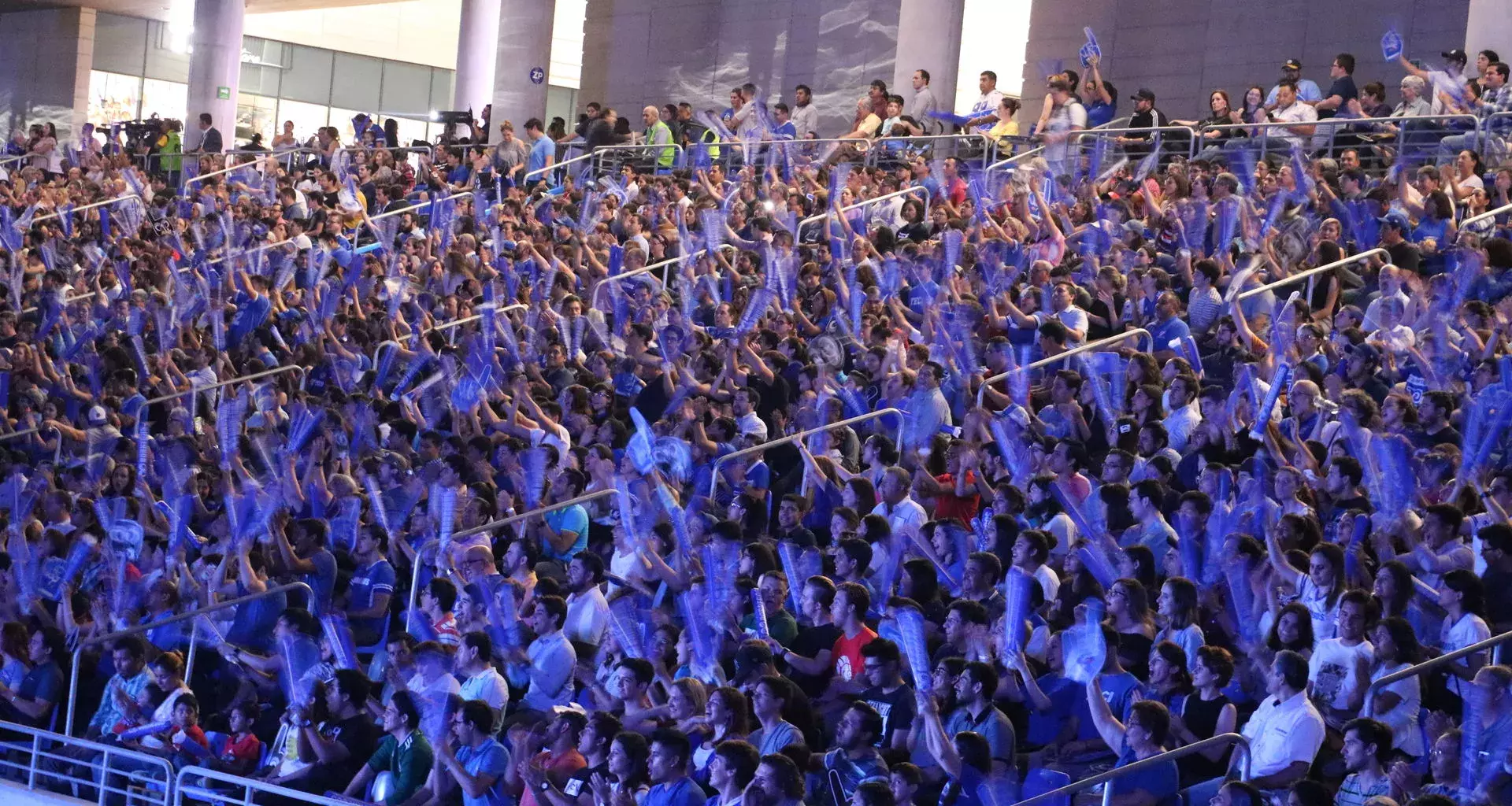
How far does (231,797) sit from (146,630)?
1580 mm

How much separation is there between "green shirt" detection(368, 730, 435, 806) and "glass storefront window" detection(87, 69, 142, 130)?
3452cm

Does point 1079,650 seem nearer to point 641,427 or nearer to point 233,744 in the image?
point 641,427

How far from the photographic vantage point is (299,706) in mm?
8336

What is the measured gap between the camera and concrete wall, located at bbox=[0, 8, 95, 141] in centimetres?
3834

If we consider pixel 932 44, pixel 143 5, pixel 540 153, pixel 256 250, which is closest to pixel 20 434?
pixel 256 250

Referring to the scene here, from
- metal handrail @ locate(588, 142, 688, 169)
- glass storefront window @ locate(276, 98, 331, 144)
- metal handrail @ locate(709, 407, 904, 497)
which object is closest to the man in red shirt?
metal handrail @ locate(709, 407, 904, 497)

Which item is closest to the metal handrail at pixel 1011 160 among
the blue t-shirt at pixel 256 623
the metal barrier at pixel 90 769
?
the blue t-shirt at pixel 256 623

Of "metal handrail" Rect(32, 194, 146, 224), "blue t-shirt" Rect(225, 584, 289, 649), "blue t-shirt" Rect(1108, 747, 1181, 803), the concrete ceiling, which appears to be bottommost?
"blue t-shirt" Rect(225, 584, 289, 649)

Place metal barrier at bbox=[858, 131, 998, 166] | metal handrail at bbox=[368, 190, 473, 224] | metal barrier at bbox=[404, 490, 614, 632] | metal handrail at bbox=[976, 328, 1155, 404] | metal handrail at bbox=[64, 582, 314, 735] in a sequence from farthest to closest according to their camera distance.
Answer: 1. metal handrail at bbox=[368, 190, 473, 224]
2. metal barrier at bbox=[858, 131, 998, 166]
3. metal handrail at bbox=[976, 328, 1155, 404]
4. metal barrier at bbox=[404, 490, 614, 632]
5. metal handrail at bbox=[64, 582, 314, 735]

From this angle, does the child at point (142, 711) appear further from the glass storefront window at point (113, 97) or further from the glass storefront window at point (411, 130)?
the glass storefront window at point (411, 130)

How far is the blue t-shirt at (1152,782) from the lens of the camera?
666 centimetres

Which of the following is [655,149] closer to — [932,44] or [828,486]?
[932,44]

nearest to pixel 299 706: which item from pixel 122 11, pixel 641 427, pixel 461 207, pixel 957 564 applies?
pixel 641 427

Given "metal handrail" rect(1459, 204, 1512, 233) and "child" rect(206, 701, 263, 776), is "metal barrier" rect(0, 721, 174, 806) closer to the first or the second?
"child" rect(206, 701, 263, 776)
